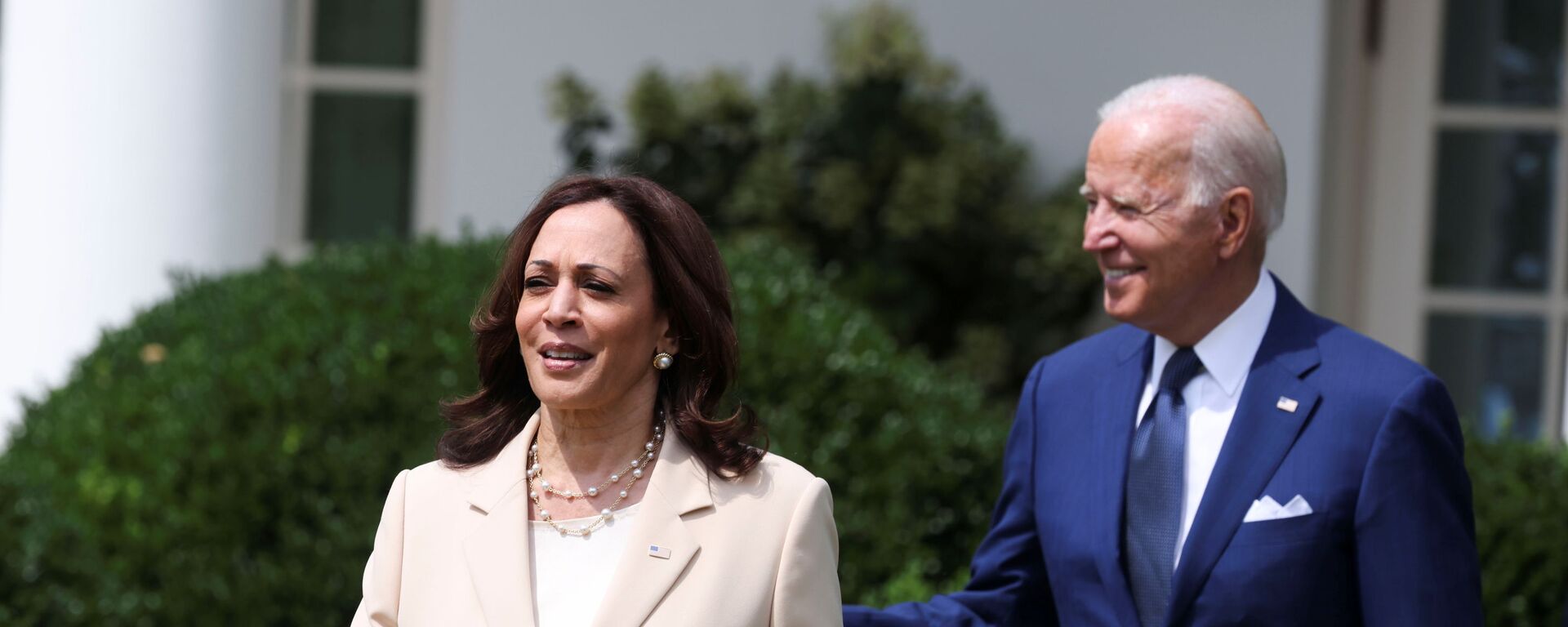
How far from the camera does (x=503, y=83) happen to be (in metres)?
6.77

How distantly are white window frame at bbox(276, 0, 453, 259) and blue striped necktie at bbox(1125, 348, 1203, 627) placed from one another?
484 centimetres

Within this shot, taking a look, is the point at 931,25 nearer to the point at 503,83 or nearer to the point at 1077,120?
the point at 1077,120

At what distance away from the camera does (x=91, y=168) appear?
5418 millimetres

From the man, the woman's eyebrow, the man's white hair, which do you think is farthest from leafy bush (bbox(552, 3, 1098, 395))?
the woman's eyebrow

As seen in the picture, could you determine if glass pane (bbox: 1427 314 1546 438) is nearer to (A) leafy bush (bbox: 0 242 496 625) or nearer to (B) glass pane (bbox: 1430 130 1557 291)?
(B) glass pane (bbox: 1430 130 1557 291)

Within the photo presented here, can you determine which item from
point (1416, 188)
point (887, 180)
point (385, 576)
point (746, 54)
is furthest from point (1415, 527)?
point (746, 54)

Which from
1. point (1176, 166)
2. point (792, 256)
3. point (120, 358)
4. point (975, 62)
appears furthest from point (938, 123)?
point (1176, 166)

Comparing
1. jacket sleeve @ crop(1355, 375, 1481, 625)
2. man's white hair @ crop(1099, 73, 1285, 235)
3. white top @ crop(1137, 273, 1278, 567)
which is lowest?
jacket sleeve @ crop(1355, 375, 1481, 625)

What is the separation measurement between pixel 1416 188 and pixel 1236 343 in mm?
4451

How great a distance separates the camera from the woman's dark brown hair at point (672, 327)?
2.29 m

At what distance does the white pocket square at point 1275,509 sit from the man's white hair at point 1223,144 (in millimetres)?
433

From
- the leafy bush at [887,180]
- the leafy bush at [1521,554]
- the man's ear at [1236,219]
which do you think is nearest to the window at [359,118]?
the leafy bush at [887,180]

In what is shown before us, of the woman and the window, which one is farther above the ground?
the window

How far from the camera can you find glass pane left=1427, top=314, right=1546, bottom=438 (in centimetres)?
665
